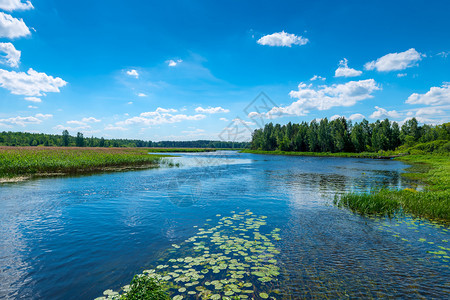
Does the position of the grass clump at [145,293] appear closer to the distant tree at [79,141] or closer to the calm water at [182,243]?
the calm water at [182,243]

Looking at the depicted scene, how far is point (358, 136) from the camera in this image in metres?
131

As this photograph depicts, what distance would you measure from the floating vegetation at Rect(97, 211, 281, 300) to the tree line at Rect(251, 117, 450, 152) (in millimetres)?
136661

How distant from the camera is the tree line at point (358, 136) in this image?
122625 millimetres

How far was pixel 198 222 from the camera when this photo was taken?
49.7ft

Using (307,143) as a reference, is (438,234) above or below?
below

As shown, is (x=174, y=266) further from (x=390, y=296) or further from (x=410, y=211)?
(x=410, y=211)

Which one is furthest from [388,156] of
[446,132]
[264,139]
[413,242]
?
[413,242]

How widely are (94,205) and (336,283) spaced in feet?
62.4

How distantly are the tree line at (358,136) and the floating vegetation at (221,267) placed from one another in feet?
448

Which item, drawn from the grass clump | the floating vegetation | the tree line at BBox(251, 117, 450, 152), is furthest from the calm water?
the tree line at BBox(251, 117, 450, 152)

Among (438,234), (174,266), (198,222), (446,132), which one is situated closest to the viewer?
(174,266)

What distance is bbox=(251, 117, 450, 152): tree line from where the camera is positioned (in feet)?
402

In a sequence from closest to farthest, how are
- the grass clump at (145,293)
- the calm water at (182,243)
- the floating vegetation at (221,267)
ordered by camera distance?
1. the grass clump at (145,293)
2. the floating vegetation at (221,267)
3. the calm water at (182,243)

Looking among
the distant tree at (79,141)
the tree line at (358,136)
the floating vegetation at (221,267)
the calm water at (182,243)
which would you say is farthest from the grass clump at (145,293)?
the distant tree at (79,141)
